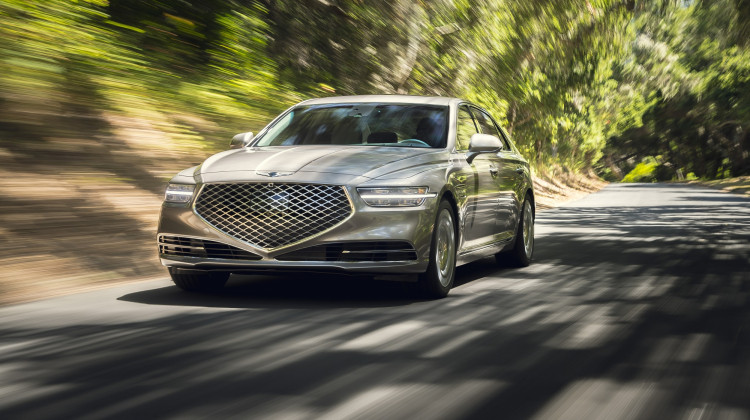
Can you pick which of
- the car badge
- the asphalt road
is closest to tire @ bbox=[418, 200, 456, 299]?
the asphalt road

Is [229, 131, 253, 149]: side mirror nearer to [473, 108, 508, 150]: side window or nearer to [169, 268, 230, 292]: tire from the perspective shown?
[169, 268, 230, 292]: tire

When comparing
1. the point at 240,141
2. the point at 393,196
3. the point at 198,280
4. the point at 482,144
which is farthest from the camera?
the point at 240,141

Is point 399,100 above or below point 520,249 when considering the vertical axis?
above

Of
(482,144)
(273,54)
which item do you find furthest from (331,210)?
(273,54)

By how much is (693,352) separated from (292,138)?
455 centimetres

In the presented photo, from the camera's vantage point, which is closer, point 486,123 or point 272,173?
point 272,173

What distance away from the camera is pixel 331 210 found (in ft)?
24.9

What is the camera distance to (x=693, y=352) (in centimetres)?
601

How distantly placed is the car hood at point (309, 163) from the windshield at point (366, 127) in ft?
1.52

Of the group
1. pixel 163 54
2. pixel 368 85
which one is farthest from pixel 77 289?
pixel 368 85

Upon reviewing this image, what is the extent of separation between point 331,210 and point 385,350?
1826 millimetres

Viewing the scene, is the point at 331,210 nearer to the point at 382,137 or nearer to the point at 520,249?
the point at 382,137

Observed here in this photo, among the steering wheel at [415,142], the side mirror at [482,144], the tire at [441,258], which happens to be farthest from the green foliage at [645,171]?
the tire at [441,258]

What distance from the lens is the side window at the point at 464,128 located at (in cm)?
932
